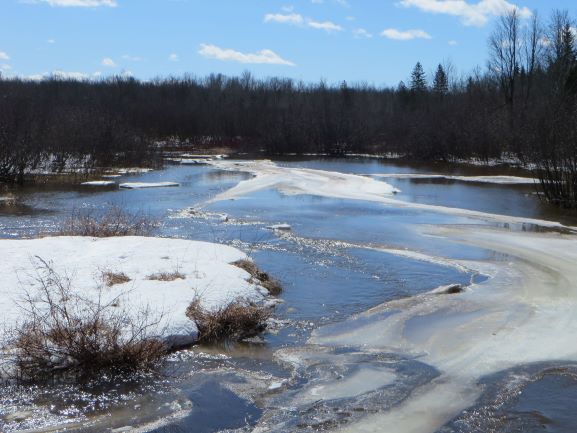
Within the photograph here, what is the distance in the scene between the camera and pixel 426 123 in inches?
2456

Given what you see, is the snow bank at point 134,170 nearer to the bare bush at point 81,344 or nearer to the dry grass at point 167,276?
the dry grass at point 167,276

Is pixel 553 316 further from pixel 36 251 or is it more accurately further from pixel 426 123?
pixel 426 123

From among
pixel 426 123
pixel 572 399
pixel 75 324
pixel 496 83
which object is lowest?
pixel 572 399

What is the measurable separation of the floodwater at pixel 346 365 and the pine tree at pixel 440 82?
285 ft

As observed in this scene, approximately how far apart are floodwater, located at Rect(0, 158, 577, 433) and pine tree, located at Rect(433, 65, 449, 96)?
285 feet

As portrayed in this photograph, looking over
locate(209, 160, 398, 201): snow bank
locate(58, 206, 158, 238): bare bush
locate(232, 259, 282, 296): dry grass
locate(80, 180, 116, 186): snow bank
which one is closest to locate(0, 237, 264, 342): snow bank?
locate(232, 259, 282, 296): dry grass

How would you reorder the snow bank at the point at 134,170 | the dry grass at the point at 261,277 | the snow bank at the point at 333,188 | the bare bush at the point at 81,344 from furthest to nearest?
the snow bank at the point at 134,170 → the snow bank at the point at 333,188 → the dry grass at the point at 261,277 → the bare bush at the point at 81,344

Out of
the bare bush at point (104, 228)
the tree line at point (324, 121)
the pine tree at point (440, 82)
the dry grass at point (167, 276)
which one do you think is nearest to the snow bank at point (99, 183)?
the tree line at point (324, 121)

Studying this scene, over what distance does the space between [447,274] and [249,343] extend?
6473 mm

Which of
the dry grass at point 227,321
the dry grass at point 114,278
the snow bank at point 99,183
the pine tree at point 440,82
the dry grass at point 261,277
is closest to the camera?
the dry grass at point 227,321

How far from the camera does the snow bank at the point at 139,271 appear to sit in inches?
396

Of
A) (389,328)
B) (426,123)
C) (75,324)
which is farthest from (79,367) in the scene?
(426,123)

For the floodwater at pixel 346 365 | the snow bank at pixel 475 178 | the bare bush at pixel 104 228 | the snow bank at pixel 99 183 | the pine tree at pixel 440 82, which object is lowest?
the floodwater at pixel 346 365

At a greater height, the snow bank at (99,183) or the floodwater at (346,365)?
the snow bank at (99,183)
